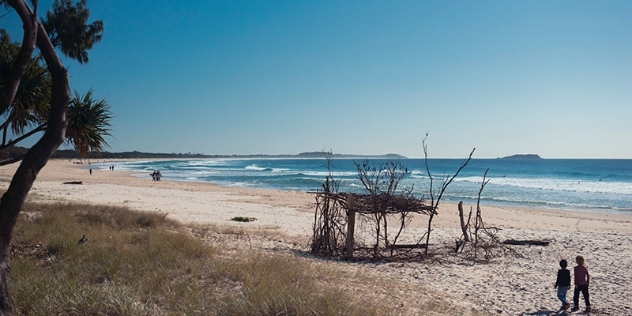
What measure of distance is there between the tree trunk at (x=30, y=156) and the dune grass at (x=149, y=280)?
2.24ft

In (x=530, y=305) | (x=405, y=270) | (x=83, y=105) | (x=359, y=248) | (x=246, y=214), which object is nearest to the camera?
(x=530, y=305)

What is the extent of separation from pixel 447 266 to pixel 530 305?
282 centimetres

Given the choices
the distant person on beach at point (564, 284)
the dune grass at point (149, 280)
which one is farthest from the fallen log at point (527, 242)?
the dune grass at point (149, 280)

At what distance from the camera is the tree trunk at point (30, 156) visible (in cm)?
371

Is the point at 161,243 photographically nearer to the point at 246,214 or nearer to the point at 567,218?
the point at 246,214

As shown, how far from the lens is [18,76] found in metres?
4.00

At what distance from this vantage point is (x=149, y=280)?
543 cm

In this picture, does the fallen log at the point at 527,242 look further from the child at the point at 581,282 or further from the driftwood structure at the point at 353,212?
the child at the point at 581,282

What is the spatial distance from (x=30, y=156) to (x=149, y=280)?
228 centimetres

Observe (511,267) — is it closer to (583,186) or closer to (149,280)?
(149,280)

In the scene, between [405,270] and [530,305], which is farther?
[405,270]

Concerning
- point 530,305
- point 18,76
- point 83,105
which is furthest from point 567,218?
point 18,76

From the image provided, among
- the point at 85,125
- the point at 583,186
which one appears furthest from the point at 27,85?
the point at 583,186

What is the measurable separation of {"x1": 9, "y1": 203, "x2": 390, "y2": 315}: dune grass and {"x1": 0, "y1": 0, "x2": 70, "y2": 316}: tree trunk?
0.68 m
